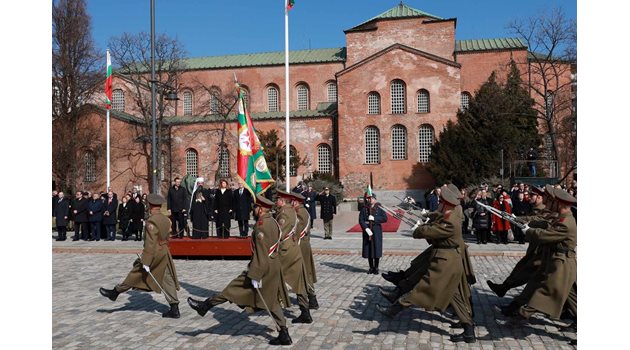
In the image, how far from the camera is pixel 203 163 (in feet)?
162

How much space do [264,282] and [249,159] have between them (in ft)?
28.4

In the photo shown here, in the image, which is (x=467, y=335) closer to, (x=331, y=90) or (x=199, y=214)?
(x=199, y=214)

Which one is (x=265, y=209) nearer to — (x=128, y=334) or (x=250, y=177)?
(x=128, y=334)

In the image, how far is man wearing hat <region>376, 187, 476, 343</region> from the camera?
701 cm

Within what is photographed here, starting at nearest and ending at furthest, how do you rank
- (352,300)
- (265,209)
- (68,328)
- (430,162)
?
(265,209) < (68,328) < (352,300) < (430,162)

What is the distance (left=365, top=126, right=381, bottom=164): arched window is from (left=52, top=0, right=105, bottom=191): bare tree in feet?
71.0

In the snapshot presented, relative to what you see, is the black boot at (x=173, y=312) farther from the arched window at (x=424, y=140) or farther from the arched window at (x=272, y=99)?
the arched window at (x=272, y=99)

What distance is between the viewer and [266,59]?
54062 mm

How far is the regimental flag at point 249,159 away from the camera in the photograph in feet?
50.3

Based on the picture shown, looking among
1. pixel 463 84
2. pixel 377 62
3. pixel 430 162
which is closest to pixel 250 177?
pixel 430 162

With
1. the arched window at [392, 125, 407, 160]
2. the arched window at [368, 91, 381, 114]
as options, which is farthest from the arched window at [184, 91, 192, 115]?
the arched window at [392, 125, 407, 160]

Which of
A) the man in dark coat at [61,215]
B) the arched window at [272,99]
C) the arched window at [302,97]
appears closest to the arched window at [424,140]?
the arched window at [302,97]

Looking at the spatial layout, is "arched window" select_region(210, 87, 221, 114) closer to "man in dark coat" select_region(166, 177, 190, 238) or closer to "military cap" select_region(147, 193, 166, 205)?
"man in dark coat" select_region(166, 177, 190, 238)

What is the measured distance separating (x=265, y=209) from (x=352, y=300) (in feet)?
10.2
